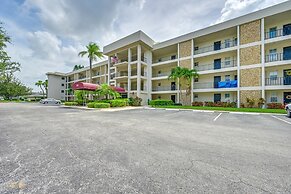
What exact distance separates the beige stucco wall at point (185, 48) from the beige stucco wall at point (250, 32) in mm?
7822

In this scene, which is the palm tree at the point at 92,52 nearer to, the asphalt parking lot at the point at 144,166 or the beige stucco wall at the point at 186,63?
the beige stucco wall at the point at 186,63

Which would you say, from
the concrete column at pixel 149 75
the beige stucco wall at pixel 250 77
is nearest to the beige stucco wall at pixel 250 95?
the beige stucco wall at pixel 250 77

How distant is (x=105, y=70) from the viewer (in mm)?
38344

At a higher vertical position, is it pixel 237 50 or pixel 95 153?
pixel 237 50

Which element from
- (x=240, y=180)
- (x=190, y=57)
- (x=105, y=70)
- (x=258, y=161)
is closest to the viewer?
(x=240, y=180)

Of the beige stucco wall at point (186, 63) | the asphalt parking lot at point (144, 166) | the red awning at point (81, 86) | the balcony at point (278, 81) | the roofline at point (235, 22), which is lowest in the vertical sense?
the asphalt parking lot at point (144, 166)

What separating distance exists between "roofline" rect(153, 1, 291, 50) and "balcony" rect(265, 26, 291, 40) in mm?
2611

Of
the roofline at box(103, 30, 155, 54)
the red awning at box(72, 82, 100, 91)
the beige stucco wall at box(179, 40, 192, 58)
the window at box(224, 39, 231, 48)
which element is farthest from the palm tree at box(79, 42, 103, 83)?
the window at box(224, 39, 231, 48)

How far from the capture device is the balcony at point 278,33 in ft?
59.6

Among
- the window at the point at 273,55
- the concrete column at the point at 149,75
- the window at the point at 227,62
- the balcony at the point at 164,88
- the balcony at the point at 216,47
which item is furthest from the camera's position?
the concrete column at the point at 149,75

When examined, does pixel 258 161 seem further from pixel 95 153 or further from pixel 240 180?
pixel 95 153

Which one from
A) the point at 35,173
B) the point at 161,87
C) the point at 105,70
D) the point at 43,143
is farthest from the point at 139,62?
the point at 35,173

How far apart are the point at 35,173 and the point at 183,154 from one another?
138 inches

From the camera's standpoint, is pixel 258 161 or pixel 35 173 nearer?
pixel 35 173
